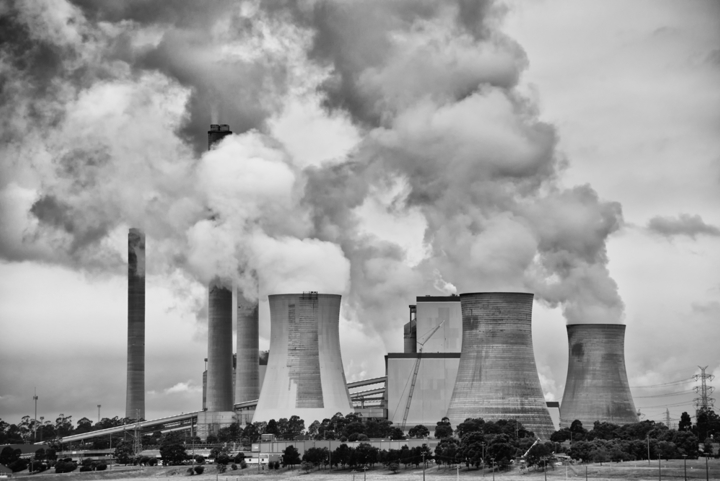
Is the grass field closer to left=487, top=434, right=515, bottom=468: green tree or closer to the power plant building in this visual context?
left=487, top=434, right=515, bottom=468: green tree

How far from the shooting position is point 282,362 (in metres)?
65.2

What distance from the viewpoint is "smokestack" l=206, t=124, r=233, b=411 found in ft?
285

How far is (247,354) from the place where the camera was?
8975 cm

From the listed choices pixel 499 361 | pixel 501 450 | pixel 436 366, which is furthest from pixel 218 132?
pixel 501 450

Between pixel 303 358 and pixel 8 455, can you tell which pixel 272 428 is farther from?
pixel 8 455

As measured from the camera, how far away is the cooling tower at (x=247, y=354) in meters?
89.8

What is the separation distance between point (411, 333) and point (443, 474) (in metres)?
20.2

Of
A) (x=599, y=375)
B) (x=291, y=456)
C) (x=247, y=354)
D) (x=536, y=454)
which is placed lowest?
(x=536, y=454)

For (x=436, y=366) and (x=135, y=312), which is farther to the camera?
(x=135, y=312)

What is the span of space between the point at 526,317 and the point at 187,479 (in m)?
18.4

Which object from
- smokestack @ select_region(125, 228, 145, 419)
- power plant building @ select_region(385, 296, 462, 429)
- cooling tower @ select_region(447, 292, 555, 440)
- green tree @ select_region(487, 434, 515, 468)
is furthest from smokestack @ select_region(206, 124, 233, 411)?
green tree @ select_region(487, 434, 515, 468)

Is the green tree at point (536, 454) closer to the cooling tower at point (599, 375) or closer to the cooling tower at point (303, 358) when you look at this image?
the cooling tower at point (599, 375)

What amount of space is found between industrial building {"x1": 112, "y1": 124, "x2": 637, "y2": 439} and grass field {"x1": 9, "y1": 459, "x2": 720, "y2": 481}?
12.7 ft

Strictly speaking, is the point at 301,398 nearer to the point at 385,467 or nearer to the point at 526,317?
the point at 385,467
